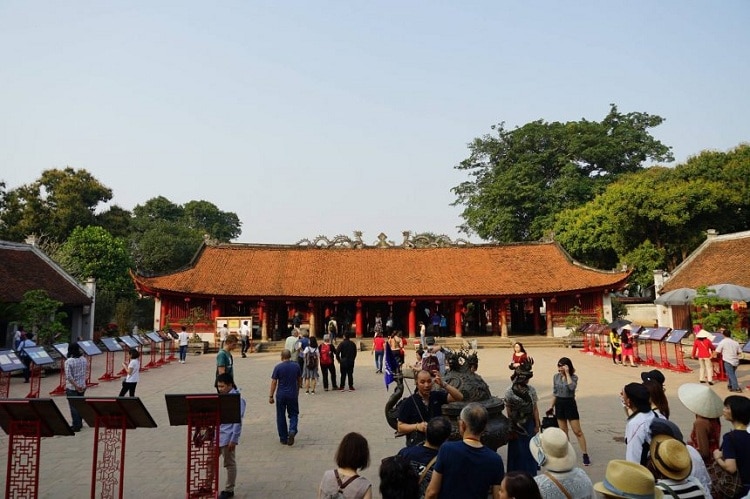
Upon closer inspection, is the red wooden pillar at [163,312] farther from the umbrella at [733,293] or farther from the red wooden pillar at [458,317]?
the umbrella at [733,293]

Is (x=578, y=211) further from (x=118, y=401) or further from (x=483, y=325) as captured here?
(x=118, y=401)

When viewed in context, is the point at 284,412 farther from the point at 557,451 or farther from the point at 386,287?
the point at 386,287

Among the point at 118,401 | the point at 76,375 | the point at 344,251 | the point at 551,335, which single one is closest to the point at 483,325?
the point at 551,335

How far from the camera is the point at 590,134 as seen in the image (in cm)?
4103

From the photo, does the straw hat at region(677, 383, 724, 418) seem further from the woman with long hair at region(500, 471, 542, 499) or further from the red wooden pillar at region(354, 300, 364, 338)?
the red wooden pillar at region(354, 300, 364, 338)

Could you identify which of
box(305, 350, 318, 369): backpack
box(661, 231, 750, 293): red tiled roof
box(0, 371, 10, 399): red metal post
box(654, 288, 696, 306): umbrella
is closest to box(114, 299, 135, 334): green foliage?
box(0, 371, 10, 399): red metal post

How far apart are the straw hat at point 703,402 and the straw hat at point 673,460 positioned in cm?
122

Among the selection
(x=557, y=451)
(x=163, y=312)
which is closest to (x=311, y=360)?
(x=557, y=451)

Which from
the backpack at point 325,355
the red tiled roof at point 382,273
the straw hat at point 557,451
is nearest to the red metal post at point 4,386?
the backpack at point 325,355

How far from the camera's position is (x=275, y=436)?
830cm

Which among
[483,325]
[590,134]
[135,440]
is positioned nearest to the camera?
[135,440]

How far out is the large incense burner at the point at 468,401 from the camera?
190 inches

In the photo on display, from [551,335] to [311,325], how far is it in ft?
41.0

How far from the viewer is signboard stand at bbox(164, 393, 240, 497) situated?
5.23m
